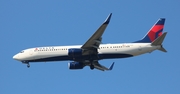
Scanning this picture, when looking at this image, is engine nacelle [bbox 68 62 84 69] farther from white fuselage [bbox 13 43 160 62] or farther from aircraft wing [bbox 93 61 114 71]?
white fuselage [bbox 13 43 160 62]

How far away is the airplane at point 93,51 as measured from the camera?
5734 centimetres

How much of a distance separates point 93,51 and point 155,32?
9595 mm

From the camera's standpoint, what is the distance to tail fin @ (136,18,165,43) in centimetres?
6042

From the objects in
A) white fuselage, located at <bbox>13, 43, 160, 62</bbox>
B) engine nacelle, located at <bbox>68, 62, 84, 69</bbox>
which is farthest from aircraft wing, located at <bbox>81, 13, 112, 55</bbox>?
engine nacelle, located at <bbox>68, 62, 84, 69</bbox>

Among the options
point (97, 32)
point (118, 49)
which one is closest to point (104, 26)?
point (97, 32)

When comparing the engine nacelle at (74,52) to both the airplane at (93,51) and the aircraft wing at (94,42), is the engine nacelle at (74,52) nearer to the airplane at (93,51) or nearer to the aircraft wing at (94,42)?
the airplane at (93,51)

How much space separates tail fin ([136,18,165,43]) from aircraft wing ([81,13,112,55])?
6.76 m

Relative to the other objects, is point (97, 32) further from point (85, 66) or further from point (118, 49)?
point (85, 66)

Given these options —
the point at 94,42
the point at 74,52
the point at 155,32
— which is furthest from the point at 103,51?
the point at 155,32

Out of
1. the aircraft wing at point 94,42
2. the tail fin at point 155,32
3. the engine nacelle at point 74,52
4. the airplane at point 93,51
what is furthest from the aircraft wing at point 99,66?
the tail fin at point 155,32

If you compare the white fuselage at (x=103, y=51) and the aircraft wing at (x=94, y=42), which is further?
the white fuselage at (x=103, y=51)

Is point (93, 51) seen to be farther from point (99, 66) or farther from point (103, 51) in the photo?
point (99, 66)

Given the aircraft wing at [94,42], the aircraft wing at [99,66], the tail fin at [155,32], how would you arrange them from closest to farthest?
1. the aircraft wing at [94,42]
2. the tail fin at [155,32]
3. the aircraft wing at [99,66]

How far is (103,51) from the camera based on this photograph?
5844 centimetres
